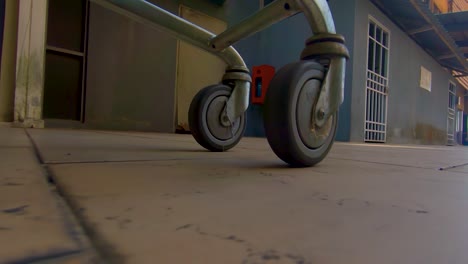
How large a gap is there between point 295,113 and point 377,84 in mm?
4656

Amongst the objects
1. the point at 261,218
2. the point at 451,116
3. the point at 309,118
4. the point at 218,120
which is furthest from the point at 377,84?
the point at 451,116

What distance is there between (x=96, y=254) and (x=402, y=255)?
0.22m

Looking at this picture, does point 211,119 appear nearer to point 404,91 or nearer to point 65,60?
point 65,60

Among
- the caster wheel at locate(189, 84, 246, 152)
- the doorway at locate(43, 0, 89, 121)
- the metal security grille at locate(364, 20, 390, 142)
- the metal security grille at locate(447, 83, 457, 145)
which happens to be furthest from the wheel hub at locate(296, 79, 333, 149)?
the metal security grille at locate(447, 83, 457, 145)

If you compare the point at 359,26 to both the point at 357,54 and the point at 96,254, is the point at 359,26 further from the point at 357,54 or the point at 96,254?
the point at 96,254

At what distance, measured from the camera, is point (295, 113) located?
625 millimetres

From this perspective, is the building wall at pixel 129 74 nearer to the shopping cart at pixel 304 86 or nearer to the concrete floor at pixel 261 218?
the shopping cart at pixel 304 86

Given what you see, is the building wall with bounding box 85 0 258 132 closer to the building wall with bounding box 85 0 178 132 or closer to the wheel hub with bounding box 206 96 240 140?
the building wall with bounding box 85 0 178 132

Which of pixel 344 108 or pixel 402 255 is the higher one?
pixel 344 108

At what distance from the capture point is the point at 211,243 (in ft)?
0.76

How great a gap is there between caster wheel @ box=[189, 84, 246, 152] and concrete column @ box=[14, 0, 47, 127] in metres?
1.68

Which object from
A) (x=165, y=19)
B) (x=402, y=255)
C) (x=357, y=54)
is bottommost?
(x=402, y=255)

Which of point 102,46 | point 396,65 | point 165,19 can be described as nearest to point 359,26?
point 396,65

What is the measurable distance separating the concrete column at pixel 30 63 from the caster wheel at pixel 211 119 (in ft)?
5.51
